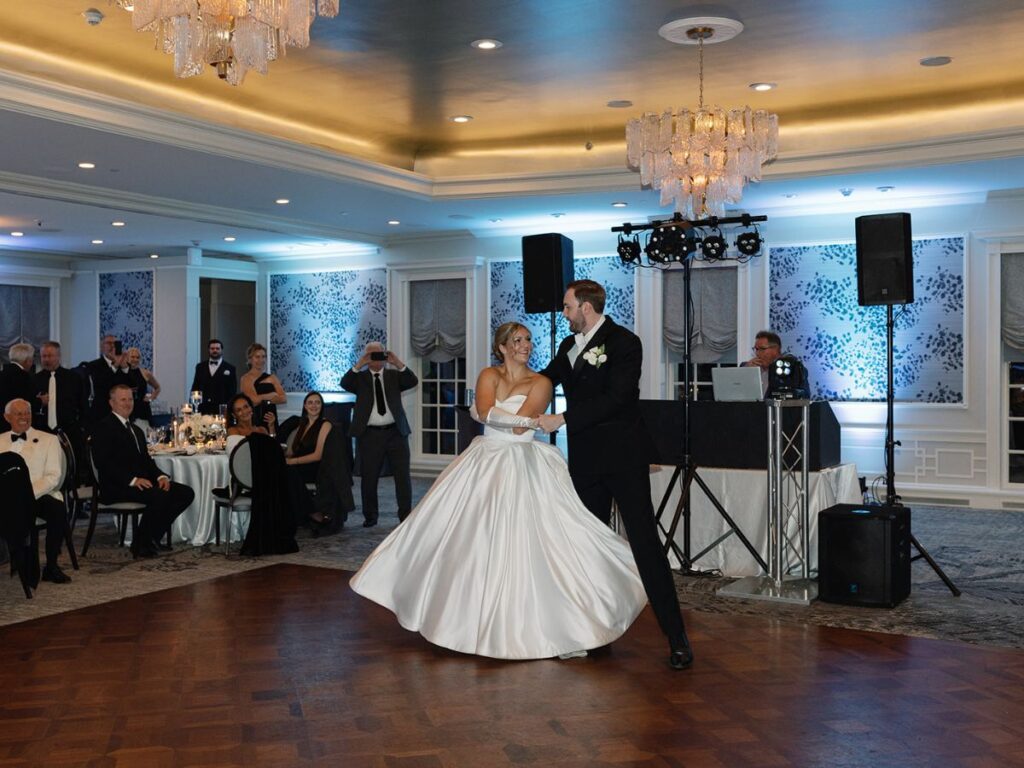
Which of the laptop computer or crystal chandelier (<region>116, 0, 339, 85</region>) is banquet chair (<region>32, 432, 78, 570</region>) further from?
the laptop computer

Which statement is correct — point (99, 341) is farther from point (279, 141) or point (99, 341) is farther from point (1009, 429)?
point (1009, 429)

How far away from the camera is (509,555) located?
184 inches

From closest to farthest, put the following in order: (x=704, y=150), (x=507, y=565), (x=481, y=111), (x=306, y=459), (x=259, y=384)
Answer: (x=507, y=565) → (x=704, y=150) → (x=306, y=459) → (x=481, y=111) → (x=259, y=384)

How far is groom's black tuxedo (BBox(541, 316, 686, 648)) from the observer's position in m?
4.42

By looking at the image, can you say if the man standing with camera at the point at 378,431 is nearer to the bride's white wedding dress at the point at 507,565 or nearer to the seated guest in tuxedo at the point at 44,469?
the seated guest in tuxedo at the point at 44,469

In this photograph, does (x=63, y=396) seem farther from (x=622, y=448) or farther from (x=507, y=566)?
(x=622, y=448)

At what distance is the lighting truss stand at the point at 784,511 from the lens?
6066mm

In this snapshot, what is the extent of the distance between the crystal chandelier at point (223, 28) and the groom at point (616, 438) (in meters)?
1.63

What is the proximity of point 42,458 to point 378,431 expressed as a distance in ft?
9.57

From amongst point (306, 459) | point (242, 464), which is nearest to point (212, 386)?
point (306, 459)

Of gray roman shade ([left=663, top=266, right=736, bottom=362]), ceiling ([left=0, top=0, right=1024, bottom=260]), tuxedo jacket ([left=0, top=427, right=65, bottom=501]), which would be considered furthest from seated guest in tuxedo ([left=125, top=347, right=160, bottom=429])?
gray roman shade ([left=663, top=266, right=736, bottom=362])

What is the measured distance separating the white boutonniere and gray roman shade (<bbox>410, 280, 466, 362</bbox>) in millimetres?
8298

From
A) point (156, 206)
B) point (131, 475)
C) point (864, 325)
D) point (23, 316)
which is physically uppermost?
point (156, 206)

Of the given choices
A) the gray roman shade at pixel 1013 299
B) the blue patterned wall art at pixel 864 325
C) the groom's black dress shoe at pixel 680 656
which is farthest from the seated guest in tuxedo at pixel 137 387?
the gray roman shade at pixel 1013 299
